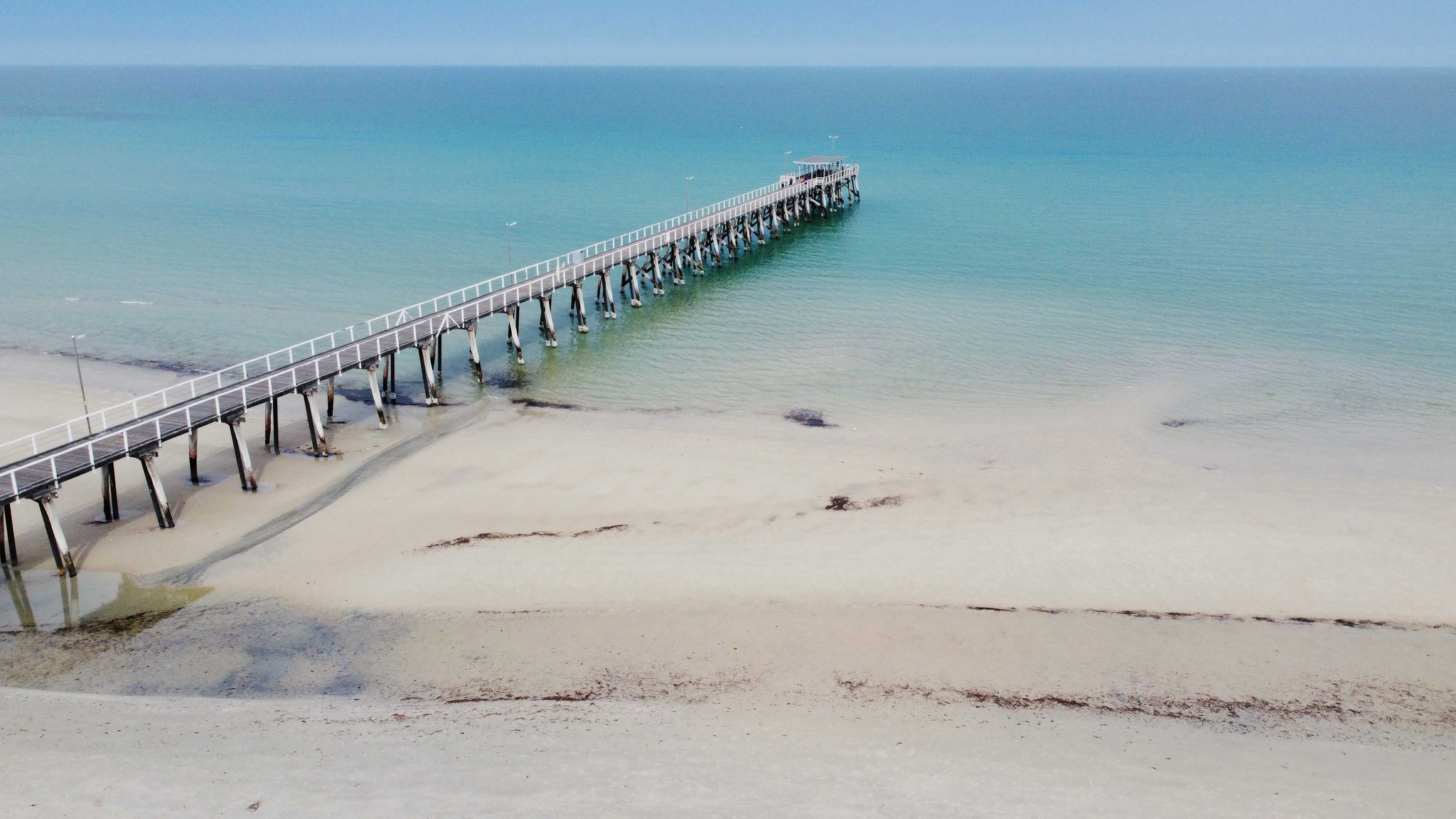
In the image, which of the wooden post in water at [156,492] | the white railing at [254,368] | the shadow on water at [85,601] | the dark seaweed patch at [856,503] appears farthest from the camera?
the white railing at [254,368]

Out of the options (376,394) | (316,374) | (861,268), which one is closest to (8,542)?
(316,374)

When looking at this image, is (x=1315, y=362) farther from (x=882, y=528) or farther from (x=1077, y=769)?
(x=1077, y=769)

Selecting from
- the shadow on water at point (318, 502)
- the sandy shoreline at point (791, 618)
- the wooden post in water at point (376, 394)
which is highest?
the wooden post in water at point (376, 394)

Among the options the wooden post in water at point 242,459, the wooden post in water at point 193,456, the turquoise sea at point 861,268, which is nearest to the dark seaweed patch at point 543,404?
the turquoise sea at point 861,268

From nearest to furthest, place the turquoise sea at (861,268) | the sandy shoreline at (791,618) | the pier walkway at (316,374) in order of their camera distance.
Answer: the sandy shoreline at (791,618) → the pier walkway at (316,374) → the turquoise sea at (861,268)

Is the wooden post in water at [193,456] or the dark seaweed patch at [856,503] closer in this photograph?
the dark seaweed patch at [856,503]

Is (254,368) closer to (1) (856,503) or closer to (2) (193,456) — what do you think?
(2) (193,456)

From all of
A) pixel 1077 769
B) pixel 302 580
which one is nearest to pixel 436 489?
pixel 302 580

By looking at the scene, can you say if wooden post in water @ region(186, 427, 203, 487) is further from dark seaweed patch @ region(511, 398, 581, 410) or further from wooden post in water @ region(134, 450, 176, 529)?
dark seaweed patch @ region(511, 398, 581, 410)

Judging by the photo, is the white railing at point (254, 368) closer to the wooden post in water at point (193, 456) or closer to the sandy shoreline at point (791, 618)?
the wooden post in water at point (193, 456)
